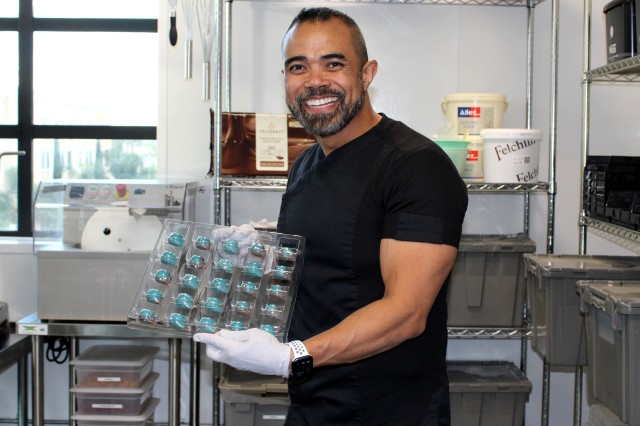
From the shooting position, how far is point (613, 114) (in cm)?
342

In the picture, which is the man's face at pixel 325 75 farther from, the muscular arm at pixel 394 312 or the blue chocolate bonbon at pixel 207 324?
the blue chocolate bonbon at pixel 207 324

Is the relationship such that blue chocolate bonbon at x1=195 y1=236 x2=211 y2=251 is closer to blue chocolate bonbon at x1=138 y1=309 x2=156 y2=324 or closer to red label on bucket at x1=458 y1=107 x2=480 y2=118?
blue chocolate bonbon at x1=138 y1=309 x2=156 y2=324

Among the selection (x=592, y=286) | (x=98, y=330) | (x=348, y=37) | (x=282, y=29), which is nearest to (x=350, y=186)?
(x=348, y=37)

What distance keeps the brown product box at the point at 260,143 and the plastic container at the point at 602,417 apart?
4.51ft

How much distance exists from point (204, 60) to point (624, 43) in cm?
158

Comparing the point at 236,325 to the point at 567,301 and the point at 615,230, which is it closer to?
the point at 567,301

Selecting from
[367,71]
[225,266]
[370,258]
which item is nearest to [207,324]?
[225,266]

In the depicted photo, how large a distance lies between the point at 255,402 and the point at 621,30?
5.98 ft

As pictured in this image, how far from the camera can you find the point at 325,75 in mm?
1643

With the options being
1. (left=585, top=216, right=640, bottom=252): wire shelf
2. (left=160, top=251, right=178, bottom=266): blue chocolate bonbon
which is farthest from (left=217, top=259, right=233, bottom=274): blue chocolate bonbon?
(left=585, top=216, right=640, bottom=252): wire shelf

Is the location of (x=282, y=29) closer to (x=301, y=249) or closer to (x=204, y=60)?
(x=204, y=60)

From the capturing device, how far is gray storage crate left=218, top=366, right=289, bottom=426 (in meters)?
2.95

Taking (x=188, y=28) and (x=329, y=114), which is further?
(x=188, y=28)

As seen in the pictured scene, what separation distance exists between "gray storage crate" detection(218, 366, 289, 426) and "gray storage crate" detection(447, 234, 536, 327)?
0.73 metres
